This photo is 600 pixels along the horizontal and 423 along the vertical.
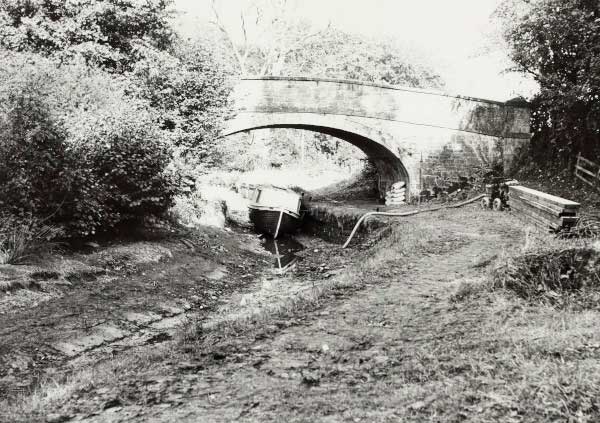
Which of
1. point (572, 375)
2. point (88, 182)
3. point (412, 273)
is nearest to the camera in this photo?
point (572, 375)

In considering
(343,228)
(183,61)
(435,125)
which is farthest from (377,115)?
(183,61)

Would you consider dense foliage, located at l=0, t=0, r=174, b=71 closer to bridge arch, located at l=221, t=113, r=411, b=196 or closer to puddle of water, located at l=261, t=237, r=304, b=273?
bridge arch, located at l=221, t=113, r=411, b=196

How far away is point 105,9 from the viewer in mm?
11656

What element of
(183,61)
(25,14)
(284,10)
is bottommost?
(183,61)

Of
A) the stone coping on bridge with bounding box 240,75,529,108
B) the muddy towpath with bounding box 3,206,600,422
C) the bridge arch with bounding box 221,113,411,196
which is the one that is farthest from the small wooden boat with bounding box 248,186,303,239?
the muddy towpath with bounding box 3,206,600,422

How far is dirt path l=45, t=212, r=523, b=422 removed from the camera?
2688 millimetres

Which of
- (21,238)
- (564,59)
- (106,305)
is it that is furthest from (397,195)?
(21,238)

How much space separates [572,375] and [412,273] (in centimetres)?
342

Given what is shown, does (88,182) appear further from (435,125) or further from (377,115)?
(435,125)

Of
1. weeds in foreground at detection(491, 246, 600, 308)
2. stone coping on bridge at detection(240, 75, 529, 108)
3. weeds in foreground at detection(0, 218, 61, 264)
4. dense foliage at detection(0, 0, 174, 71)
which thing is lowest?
weeds in foreground at detection(0, 218, 61, 264)

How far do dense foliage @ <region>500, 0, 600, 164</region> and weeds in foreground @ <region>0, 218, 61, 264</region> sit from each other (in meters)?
11.5

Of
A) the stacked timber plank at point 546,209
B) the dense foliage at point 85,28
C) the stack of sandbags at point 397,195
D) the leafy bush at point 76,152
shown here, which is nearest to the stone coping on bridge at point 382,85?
the dense foliage at point 85,28

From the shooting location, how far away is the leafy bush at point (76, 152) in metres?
6.75

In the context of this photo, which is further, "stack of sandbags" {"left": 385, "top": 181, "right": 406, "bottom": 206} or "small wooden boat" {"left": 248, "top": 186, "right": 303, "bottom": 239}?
"stack of sandbags" {"left": 385, "top": 181, "right": 406, "bottom": 206}
